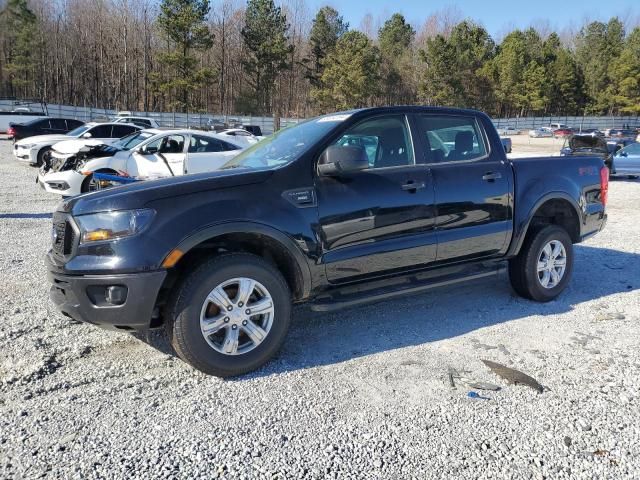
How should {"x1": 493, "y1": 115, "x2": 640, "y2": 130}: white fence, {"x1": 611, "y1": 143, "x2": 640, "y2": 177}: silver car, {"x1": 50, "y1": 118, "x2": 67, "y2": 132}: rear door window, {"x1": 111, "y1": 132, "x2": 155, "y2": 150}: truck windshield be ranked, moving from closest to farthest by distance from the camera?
1. {"x1": 111, "y1": 132, "x2": 155, "y2": 150}: truck windshield
2. {"x1": 611, "y1": 143, "x2": 640, "y2": 177}: silver car
3. {"x1": 50, "y1": 118, "x2": 67, "y2": 132}: rear door window
4. {"x1": 493, "y1": 115, "x2": 640, "y2": 130}: white fence

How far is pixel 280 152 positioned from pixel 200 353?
172 cm

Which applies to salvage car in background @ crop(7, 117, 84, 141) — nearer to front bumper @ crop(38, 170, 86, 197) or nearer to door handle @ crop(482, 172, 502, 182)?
front bumper @ crop(38, 170, 86, 197)

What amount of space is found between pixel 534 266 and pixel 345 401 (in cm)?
271

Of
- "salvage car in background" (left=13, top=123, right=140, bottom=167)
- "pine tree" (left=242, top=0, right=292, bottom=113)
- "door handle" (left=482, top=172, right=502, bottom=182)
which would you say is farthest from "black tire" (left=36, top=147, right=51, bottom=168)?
"pine tree" (left=242, top=0, right=292, bottom=113)

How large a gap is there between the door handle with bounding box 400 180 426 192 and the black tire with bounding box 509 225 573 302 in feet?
4.93

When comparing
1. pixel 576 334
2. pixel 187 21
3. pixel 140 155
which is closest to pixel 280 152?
pixel 576 334

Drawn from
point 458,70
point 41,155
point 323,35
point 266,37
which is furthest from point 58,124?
point 458,70

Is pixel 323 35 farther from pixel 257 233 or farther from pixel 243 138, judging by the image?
pixel 257 233

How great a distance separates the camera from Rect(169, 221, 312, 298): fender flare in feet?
11.2

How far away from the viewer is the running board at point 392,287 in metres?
3.99

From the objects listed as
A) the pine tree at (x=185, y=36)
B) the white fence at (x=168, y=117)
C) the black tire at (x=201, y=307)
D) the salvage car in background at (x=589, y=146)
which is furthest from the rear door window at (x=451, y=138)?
the pine tree at (x=185, y=36)

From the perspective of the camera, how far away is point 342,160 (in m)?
3.80

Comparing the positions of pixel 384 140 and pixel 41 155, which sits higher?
pixel 384 140

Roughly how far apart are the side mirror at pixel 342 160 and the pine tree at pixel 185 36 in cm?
4894
